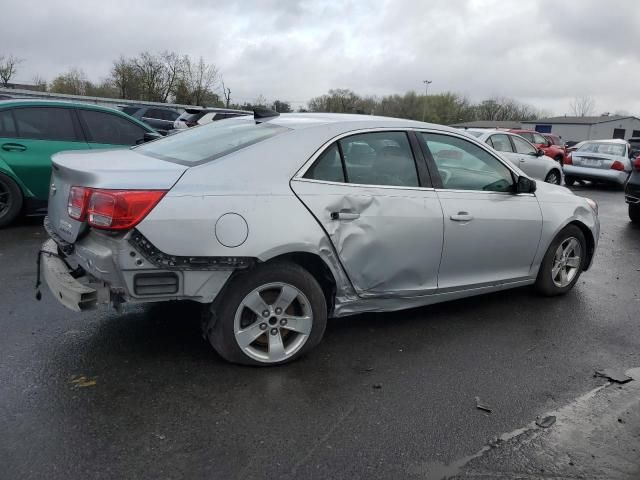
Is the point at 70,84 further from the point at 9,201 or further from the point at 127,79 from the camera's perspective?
the point at 9,201

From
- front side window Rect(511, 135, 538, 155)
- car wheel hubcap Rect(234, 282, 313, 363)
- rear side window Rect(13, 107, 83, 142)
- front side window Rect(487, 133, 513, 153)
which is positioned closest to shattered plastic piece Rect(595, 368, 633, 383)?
car wheel hubcap Rect(234, 282, 313, 363)

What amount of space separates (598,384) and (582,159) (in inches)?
556

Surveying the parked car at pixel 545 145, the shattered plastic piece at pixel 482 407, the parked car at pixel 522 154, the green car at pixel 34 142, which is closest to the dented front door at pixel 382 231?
the shattered plastic piece at pixel 482 407

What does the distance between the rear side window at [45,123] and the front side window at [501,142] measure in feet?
28.7

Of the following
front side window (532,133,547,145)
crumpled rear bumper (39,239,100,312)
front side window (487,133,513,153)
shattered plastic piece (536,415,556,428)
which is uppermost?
front side window (532,133,547,145)

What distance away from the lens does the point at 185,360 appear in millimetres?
3457

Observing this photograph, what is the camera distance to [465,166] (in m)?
4.31

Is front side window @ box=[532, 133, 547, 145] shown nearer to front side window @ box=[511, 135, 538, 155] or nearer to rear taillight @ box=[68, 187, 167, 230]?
front side window @ box=[511, 135, 538, 155]

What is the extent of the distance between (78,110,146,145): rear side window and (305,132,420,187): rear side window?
501 centimetres

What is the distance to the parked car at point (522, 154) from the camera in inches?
480

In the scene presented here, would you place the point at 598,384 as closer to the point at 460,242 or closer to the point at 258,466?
the point at 460,242

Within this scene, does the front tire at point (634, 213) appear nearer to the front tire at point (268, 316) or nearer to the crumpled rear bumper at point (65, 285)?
the front tire at point (268, 316)

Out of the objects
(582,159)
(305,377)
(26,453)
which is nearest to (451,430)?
(305,377)

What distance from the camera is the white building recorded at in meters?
69.3
